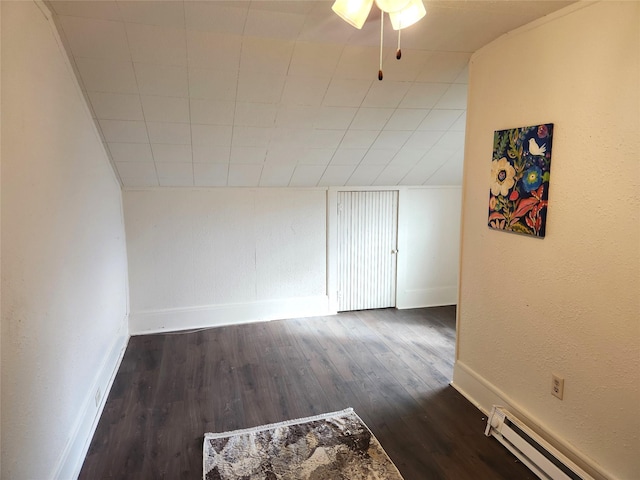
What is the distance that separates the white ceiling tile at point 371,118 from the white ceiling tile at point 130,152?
1.63 metres

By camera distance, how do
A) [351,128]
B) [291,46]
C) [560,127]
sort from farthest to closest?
[351,128]
[291,46]
[560,127]

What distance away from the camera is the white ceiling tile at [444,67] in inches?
96.3

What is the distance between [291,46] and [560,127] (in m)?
1.52

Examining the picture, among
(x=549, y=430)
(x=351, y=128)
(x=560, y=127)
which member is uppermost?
(x=351, y=128)

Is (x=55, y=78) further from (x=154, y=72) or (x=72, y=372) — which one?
(x=72, y=372)

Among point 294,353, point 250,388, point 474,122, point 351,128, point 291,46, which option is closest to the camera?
point 291,46

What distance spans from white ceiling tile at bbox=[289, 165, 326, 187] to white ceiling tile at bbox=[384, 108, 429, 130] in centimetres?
84

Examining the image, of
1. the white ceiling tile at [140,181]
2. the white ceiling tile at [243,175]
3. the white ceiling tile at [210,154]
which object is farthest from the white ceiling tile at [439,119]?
the white ceiling tile at [140,181]

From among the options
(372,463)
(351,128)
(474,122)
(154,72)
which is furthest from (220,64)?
(372,463)

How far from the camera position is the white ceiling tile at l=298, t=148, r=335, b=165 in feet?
11.1

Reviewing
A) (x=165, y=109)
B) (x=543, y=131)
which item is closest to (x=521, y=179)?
(x=543, y=131)

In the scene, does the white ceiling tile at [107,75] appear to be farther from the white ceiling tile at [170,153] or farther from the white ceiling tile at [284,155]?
the white ceiling tile at [284,155]

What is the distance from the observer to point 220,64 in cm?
234

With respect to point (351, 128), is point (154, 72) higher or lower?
higher
